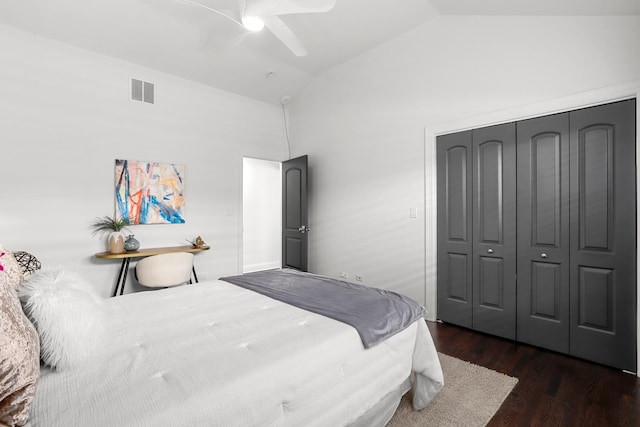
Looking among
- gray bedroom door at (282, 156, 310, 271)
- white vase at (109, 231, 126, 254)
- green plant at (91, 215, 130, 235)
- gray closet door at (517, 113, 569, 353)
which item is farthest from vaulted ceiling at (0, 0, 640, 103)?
white vase at (109, 231, 126, 254)

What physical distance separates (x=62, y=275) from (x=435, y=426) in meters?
1.98

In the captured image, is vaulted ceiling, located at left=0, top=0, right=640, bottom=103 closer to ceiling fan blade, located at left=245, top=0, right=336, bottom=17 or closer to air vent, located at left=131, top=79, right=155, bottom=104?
air vent, located at left=131, top=79, right=155, bottom=104

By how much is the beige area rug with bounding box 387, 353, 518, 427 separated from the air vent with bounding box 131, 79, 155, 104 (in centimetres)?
406

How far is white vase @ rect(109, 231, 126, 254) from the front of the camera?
3391 millimetres

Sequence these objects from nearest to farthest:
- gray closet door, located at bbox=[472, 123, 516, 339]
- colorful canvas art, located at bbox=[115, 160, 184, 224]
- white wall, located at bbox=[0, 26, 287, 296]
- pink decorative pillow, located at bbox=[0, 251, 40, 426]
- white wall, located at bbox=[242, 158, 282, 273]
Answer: pink decorative pillow, located at bbox=[0, 251, 40, 426] < gray closet door, located at bbox=[472, 123, 516, 339] < white wall, located at bbox=[0, 26, 287, 296] < colorful canvas art, located at bbox=[115, 160, 184, 224] < white wall, located at bbox=[242, 158, 282, 273]

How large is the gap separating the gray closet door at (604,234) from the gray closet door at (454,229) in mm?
801

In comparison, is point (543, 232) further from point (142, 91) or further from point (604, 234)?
point (142, 91)

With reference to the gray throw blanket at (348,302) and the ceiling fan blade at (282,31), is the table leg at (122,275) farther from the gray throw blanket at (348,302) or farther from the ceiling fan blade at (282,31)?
the ceiling fan blade at (282,31)

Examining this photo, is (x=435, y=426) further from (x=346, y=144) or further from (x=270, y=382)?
(x=346, y=144)

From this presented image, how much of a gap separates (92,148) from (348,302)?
334 centimetres

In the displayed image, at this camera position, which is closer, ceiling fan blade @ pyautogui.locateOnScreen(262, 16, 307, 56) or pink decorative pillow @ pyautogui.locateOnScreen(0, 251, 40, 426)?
pink decorative pillow @ pyautogui.locateOnScreen(0, 251, 40, 426)

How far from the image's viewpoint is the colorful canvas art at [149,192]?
361 cm

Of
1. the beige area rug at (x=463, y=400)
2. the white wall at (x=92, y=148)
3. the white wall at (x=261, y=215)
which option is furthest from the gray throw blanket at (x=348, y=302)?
the white wall at (x=261, y=215)

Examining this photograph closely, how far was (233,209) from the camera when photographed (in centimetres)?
452
